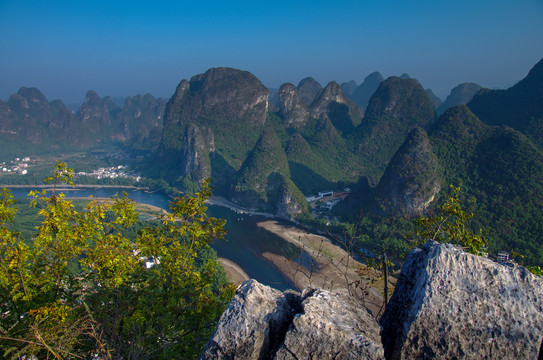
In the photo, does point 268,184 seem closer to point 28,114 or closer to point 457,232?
point 457,232

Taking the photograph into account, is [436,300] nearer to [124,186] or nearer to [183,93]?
[124,186]

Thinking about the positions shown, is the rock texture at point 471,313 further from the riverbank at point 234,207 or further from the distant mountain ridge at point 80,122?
the distant mountain ridge at point 80,122

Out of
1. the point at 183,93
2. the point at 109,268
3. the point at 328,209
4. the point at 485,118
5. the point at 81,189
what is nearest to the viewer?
the point at 109,268

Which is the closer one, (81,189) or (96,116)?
(81,189)

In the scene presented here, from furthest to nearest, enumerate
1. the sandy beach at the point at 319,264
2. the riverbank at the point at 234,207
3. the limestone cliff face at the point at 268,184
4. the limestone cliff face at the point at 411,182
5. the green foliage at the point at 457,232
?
the riverbank at the point at 234,207 < the limestone cliff face at the point at 268,184 < the limestone cliff face at the point at 411,182 < the sandy beach at the point at 319,264 < the green foliage at the point at 457,232

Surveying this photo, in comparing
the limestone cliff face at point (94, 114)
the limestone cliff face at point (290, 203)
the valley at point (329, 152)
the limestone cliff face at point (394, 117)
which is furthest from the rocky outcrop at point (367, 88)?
the limestone cliff face at point (94, 114)

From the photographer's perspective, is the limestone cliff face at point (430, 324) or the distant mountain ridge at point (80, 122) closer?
the limestone cliff face at point (430, 324)

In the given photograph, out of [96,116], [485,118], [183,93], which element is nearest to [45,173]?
[183,93]

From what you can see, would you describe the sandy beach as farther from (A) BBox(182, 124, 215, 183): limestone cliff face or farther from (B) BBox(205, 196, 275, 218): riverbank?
(A) BBox(182, 124, 215, 183): limestone cliff face
